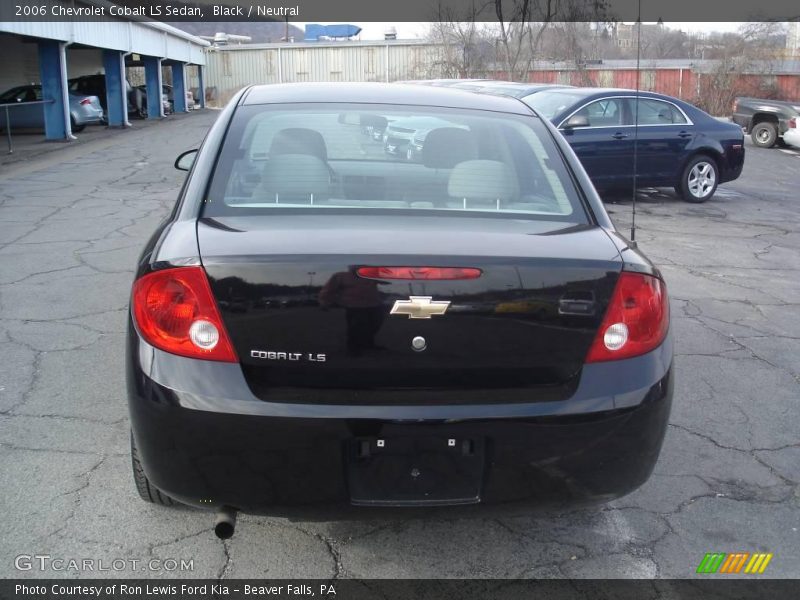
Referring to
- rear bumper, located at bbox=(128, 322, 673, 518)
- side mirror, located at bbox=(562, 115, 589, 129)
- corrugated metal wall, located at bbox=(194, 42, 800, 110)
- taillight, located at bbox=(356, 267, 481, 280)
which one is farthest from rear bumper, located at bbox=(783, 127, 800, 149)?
taillight, located at bbox=(356, 267, 481, 280)

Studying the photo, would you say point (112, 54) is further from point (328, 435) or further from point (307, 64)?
point (328, 435)

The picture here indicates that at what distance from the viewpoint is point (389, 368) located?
7.78ft

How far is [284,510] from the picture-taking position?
2.43 m

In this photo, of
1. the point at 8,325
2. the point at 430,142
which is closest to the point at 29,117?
the point at 8,325

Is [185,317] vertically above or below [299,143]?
below

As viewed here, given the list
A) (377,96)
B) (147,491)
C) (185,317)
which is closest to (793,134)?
(377,96)

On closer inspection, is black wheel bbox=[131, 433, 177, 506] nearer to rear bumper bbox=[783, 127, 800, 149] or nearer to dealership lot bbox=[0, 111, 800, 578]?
dealership lot bbox=[0, 111, 800, 578]

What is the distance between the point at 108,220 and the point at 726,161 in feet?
29.0

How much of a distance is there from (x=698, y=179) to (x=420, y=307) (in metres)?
10.8

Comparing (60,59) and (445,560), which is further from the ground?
(60,59)

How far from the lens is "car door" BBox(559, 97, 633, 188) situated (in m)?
11.0

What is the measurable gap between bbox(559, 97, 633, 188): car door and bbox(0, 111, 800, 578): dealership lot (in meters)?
3.91

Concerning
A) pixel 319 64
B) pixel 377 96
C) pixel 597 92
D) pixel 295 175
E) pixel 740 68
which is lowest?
pixel 295 175

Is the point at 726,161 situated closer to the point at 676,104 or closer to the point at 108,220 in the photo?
the point at 676,104
